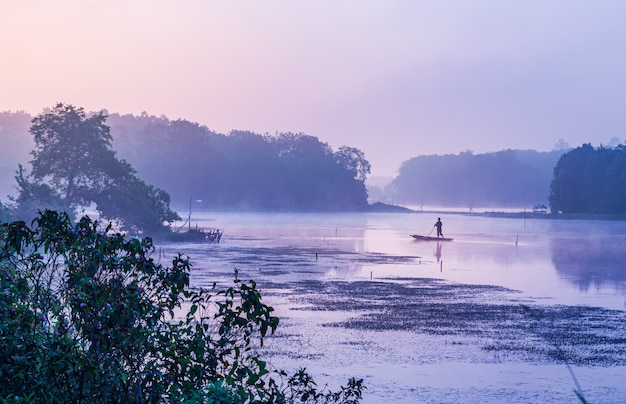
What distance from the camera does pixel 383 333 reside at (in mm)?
28281

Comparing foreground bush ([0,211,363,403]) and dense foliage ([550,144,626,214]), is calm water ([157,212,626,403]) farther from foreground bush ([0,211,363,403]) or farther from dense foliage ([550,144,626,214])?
dense foliage ([550,144,626,214])

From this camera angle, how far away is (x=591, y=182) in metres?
163

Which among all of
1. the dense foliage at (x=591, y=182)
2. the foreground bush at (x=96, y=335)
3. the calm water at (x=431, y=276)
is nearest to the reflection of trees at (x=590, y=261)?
the calm water at (x=431, y=276)

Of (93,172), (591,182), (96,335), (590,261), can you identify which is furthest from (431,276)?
(591,182)

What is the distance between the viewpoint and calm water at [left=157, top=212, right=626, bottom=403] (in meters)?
21.2

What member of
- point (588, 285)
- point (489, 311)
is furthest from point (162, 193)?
point (489, 311)

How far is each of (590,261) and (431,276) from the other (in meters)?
21.5

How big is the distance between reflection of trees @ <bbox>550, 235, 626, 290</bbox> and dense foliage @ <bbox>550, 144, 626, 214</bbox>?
65264mm

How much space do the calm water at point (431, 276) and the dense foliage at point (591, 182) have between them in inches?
2448

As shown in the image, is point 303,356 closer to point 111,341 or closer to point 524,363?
point 524,363

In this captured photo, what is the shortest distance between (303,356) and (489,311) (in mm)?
12507

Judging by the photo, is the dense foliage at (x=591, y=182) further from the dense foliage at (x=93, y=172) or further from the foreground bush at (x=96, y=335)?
the foreground bush at (x=96, y=335)

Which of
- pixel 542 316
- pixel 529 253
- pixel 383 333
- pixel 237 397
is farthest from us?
pixel 529 253

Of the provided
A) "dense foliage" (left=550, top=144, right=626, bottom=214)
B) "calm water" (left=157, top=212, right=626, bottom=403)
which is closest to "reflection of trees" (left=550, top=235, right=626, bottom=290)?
"calm water" (left=157, top=212, right=626, bottom=403)
